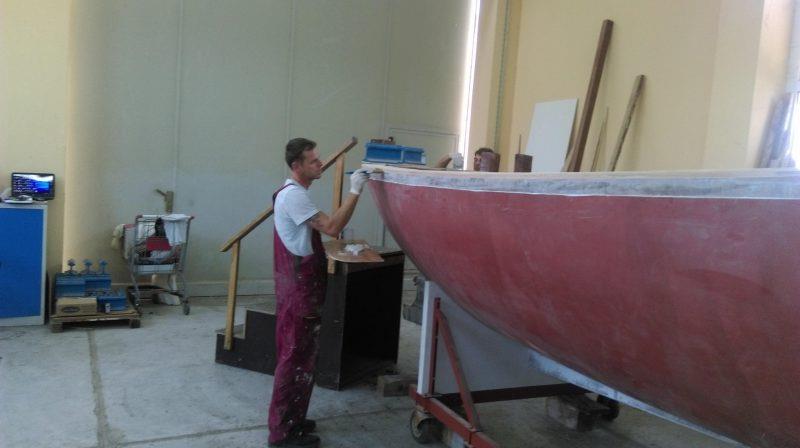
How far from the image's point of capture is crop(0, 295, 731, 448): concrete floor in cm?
242

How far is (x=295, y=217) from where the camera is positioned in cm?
228

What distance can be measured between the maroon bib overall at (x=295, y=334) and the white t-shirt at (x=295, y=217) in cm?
4

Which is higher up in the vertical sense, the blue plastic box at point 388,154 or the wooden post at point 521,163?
the blue plastic box at point 388,154

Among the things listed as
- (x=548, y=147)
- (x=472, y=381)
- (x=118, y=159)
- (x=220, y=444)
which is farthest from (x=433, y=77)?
(x=220, y=444)

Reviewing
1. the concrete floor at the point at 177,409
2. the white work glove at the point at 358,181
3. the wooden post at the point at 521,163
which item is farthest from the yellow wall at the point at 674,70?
the white work glove at the point at 358,181

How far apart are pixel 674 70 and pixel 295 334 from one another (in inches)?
131

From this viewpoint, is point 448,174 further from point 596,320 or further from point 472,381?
point 472,381

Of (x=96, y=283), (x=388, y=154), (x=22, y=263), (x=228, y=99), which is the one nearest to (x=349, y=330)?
(x=388, y=154)

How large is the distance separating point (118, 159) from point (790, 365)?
4.96 metres

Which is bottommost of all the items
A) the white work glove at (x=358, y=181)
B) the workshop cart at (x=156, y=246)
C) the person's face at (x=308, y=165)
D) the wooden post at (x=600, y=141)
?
the workshop cart at (x=156, y=246)

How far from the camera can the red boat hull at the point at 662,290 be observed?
3.37 ft

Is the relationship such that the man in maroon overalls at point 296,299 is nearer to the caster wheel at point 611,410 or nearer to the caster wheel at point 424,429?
the caster wheel at point 424,429

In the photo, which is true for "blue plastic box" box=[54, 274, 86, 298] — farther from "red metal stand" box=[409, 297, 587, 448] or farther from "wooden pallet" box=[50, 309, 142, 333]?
"red metal stand" box=[409, 297, 587, 448]

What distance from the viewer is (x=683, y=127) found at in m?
3.93
